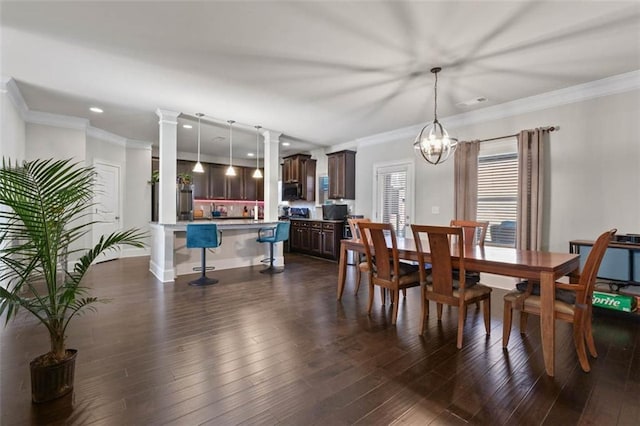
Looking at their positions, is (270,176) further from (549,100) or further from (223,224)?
(549,100)

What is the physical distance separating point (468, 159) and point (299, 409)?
4.41m

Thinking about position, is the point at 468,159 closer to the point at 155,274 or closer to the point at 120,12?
the point at 120,12

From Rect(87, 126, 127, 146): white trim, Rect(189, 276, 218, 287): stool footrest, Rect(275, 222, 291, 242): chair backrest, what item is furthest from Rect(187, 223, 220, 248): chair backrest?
Rect(87, 126, 127, 146): white trim

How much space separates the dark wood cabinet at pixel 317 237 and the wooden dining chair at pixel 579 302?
4.16 metres

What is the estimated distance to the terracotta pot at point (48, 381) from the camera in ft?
5.76

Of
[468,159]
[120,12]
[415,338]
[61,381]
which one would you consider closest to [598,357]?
[415,338]

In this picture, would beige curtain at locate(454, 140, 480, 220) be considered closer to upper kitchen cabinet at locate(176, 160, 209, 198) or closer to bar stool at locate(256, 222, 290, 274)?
bar stool at locate(256, 222, 290, 274)

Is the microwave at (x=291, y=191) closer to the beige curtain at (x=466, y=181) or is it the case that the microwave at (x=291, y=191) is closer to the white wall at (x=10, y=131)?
the beige curtain at (x=466, y=181)

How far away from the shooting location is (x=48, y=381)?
1771 mm

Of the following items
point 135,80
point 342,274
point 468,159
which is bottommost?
point 342,274

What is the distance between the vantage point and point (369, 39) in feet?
8.86

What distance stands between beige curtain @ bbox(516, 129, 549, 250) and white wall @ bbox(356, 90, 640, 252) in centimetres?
18

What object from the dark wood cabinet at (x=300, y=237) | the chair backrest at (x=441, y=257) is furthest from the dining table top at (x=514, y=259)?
the dark wood cabinet at (x=300, y=237)

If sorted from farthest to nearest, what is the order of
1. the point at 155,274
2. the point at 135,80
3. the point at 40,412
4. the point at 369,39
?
the point at 155,274 → the point at 135,80 → the point at 369,39 → the point at 40,412
